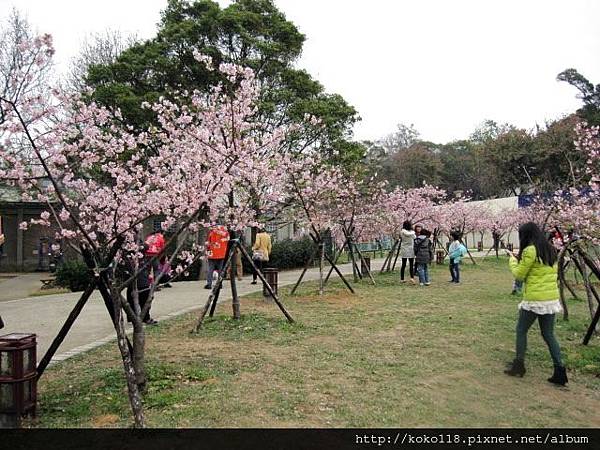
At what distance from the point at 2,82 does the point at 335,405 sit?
50.4 ft

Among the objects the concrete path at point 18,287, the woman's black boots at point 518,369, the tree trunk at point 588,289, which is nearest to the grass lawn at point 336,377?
the woman's black boots at point 518,369

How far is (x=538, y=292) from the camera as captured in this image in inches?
194

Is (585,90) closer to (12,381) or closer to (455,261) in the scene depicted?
(455,261)

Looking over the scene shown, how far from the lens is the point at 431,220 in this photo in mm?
19750

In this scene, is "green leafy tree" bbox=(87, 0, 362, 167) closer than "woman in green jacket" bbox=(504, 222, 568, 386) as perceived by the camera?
No

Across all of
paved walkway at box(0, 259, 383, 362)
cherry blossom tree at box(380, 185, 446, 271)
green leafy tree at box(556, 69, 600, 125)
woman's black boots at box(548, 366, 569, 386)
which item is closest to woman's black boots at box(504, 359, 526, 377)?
woman's black boots at box(548, 366, 569, 386)

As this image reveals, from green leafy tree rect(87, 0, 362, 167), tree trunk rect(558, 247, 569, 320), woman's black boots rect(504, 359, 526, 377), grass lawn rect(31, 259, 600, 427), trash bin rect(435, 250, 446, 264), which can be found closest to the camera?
grass lawn rect(31, 259, 600, 427)

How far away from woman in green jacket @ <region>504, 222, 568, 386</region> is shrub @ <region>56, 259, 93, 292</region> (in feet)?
37.6

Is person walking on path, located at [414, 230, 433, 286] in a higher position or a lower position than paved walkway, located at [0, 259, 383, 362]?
higher

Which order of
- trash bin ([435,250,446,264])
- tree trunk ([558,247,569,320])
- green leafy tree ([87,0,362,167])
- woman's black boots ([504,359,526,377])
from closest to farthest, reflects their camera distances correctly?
woman's black boots ([504,359,526,377]), tree trunk ([558,247,569,320]), green leafy tree ([87,0,362,167]), trash bin ([435,250,446,264])

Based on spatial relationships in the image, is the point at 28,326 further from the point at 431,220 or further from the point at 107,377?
the point at 431,220

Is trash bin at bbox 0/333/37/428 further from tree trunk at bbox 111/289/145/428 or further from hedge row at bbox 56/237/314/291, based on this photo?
hedge row at bbox 56/237/314/291

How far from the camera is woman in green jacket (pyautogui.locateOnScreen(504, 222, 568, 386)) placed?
4875 mm

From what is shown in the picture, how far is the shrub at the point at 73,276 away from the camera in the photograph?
1330 cm
